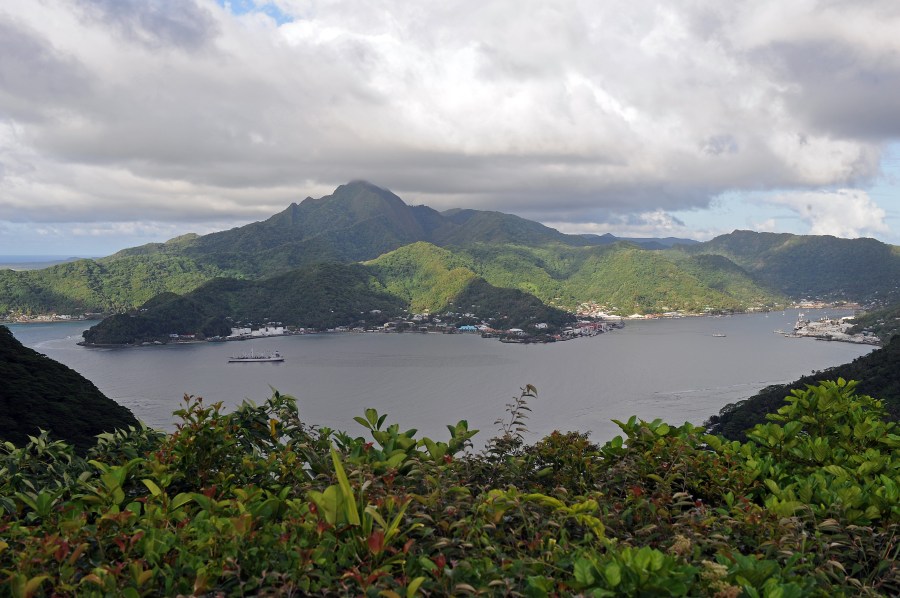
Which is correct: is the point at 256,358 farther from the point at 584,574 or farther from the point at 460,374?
the point at 584,574

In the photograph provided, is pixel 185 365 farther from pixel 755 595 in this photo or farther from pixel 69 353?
pixel 755 595

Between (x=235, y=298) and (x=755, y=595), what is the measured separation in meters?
119

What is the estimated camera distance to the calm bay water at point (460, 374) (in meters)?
47.5

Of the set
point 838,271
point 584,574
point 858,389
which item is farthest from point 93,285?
point 838,271

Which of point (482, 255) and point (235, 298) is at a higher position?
point (482, 255)

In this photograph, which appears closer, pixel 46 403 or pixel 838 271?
pixel 46 403

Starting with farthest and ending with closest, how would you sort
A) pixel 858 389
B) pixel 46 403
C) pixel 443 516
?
pixel 858 389
pixel 46 403
pixel 443 516

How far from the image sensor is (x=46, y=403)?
83.3 feet

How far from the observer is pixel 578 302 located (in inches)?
5581

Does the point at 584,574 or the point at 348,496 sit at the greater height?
the point at 348,496

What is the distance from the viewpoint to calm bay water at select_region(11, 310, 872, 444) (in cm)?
4753

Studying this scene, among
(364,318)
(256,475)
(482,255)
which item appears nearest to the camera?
(256,475)

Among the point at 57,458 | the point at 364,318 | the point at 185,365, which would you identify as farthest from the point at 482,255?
the point at 57,458

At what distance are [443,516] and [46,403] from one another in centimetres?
2832
